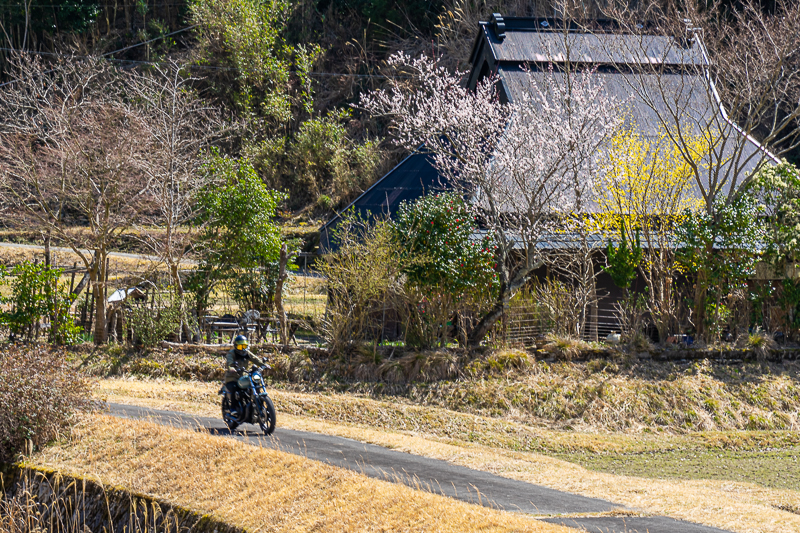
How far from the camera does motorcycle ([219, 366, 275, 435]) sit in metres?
11.0

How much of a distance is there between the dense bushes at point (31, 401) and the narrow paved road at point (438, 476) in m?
1.41

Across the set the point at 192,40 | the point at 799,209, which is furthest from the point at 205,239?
the point at 192,40

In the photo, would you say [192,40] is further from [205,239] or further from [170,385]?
Answer: [170,385]

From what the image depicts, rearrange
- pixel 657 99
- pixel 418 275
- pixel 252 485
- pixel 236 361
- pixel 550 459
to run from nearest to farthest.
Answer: pixel 252 485 → pixel 236 361 → pixel 550 459 → pixel 418 275 → pixel 657 99

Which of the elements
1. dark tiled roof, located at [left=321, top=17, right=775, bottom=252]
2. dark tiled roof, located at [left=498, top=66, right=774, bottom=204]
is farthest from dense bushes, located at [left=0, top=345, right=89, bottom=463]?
dark tiled roof, located at [left=498, top=66, right=774, bottom=204]

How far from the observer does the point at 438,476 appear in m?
9.38

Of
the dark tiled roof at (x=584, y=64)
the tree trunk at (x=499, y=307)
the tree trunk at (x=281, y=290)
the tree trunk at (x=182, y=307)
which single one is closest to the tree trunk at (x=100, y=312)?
the tree trunk at (x=182, y=307)

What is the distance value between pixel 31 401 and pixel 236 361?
111 inches

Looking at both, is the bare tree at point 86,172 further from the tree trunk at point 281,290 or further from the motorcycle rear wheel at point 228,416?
the motorcycle rear wheel at point 228,416

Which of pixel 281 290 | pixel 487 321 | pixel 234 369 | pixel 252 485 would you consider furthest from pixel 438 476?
pixel 281 290

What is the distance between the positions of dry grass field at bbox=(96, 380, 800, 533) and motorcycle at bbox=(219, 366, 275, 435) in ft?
4.95

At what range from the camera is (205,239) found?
774 inches

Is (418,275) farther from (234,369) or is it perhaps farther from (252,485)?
(252,485)

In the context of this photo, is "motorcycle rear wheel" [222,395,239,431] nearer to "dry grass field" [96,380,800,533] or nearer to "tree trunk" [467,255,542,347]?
"dry grass field" [96,380,800,533]
